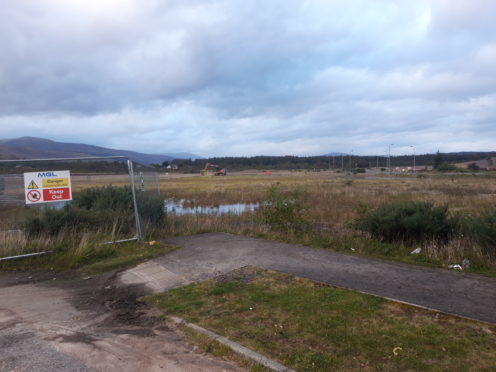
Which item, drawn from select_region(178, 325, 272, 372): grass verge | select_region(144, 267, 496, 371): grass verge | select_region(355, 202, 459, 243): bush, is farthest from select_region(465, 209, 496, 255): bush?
select_region(178, 325, 272, 372): grass verge

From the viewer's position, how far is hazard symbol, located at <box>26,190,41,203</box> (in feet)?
27.4

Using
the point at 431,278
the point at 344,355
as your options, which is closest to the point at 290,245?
the point at 431,278

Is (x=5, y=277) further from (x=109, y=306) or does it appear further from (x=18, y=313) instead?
(x=109, y=306)

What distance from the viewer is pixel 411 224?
9.49 metres

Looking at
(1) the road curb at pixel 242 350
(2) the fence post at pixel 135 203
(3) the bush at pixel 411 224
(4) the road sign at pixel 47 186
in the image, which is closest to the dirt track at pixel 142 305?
(1) the road curb at pixel 242 350

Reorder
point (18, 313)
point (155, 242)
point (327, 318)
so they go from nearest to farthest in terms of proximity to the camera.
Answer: point (327, 318)
point (18, 313)
point (155, 242)

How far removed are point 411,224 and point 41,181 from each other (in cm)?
844

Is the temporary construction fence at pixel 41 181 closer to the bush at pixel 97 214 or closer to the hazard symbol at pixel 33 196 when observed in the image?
the hazard symbol at pixel 33 196

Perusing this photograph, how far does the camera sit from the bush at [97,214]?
8.80m

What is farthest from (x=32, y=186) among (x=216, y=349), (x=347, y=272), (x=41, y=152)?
(x=41, y=152)

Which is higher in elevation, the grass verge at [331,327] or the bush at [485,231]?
the bush at [485,231]

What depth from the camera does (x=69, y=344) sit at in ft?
14.3

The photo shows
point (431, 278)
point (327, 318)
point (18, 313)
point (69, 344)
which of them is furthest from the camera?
point (431, 278)

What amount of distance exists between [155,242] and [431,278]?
19.6 feet
